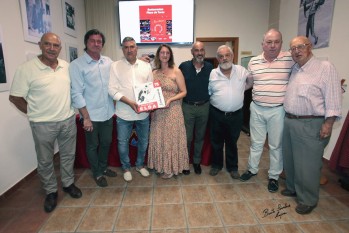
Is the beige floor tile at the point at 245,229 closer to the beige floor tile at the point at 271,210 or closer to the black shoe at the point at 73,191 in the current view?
the beige floor tile at the point at 271,210

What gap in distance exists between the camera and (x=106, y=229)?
74.8 inches

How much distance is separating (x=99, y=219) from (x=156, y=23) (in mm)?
4178

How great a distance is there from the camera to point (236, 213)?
210 cm

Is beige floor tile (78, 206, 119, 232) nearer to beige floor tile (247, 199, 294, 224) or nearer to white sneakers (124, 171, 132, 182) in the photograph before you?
white sneakers (124, 171, 132, 182)

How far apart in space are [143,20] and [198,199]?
407 centimetres

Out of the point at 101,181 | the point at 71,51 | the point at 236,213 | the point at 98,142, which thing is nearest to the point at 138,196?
the point at 101,181

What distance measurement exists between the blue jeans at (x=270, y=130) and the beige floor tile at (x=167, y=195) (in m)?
0.95

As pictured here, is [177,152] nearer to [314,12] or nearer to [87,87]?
[87,87]

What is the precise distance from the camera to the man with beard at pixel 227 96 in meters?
2.45

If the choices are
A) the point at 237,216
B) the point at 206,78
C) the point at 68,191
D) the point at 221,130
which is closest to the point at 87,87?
the point at 68,191

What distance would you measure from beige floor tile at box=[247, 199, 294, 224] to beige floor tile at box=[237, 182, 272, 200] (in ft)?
0.25

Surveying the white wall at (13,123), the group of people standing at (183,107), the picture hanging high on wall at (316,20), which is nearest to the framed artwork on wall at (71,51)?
the white wall at (13,123)

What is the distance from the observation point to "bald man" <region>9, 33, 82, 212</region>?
1.91m

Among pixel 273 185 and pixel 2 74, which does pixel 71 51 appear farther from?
pixel 273 185
